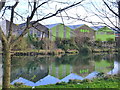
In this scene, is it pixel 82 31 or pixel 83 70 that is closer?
pixel 82 31

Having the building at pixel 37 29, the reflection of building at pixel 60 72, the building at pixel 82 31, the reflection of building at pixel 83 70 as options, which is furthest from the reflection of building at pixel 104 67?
the building at pixel 37 29

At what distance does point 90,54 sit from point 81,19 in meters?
9.29

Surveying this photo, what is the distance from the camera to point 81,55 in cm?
1033

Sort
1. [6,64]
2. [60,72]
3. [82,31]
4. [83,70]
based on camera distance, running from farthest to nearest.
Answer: [83,70] → [60,72] → [82,31] → [6,64]

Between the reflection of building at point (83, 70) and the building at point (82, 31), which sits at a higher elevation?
the building at point (82, 31)

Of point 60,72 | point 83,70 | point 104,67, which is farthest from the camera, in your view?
point 104,67

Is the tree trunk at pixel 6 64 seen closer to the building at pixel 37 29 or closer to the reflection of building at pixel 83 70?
the building at pixel 37 29

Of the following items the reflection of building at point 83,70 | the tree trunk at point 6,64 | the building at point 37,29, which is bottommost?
the reflection of building at point 83,70

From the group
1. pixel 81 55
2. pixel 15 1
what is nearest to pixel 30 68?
pixel 15 1

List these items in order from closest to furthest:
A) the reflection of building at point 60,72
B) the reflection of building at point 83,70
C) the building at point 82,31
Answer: the building at point 82,31 < the reflection of building at point 60,72 < the reflection of building at point 83,70

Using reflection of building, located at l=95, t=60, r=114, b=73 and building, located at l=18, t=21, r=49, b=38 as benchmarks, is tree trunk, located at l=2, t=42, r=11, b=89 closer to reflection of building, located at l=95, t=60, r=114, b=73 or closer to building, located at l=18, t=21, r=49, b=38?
building, located at l=18, t=21, r=49, b=38

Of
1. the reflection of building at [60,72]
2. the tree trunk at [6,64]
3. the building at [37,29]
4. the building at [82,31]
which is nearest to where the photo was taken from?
the tree trunk at [6,64]

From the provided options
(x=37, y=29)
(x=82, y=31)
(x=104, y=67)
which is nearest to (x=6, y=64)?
(x=37, y=29)

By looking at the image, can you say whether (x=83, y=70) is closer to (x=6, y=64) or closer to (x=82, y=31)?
(x=82, y=31)
